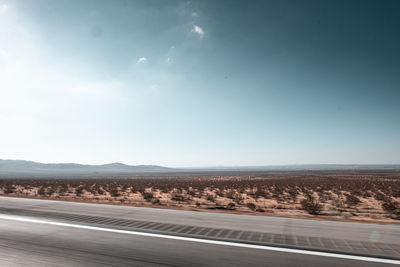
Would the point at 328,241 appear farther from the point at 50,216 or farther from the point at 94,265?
the point at 50,216

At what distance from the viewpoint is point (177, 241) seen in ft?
16.1

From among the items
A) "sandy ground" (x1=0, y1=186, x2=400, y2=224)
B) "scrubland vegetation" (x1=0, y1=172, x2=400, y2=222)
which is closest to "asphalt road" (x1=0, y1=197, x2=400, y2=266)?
"sandy ground" (x1=0, y1=186, x2=400, y2=224)

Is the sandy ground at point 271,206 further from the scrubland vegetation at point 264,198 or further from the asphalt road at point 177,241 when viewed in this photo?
the asphalt road at point 177,241

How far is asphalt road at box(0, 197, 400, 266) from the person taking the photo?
3967 mm

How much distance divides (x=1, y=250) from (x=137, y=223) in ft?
9.69

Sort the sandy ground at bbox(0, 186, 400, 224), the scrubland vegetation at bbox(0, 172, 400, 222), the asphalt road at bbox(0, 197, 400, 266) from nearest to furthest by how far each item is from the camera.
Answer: the asphalt road at bbox(0, 197, 400, 266), the sandy ground at bbox(0, 186, 400, 224), the scrubland vegetation at bbox(0, 172, 400, 222)

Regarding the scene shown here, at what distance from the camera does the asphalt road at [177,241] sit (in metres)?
3.97

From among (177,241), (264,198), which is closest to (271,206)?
(264,198)

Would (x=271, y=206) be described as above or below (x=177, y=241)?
below

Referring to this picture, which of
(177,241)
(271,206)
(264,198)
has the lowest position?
(264,198)

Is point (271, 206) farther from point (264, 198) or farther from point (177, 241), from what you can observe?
point (177, 241)

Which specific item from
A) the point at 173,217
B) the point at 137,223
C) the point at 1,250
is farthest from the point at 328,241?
the point at 1,250

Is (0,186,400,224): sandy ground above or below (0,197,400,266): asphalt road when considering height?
below

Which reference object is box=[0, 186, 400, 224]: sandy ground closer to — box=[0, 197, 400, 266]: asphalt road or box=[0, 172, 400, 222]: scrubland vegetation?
box=[0, 172, 400, 222]: scrubland vegetation
